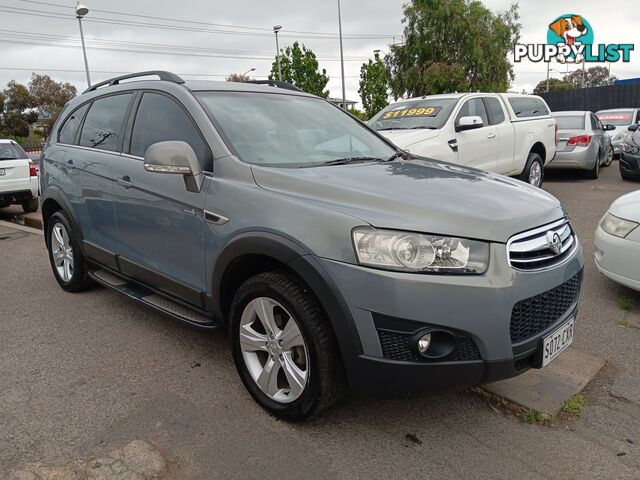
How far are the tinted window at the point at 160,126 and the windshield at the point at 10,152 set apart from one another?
843cm

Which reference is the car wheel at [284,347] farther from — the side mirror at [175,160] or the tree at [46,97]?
the tree at [46,97]

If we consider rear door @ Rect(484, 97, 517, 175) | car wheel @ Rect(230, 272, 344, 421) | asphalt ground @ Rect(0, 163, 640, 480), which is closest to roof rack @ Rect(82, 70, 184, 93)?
car wheel @ Rect(230, 272, 344, 421)

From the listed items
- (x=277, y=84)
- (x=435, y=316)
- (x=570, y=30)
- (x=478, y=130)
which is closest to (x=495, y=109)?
(x=478, y=130)

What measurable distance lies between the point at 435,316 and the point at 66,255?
3.91 metres

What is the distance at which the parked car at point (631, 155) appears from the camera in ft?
34.3

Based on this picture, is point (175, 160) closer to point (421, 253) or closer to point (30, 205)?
point (421, 253)

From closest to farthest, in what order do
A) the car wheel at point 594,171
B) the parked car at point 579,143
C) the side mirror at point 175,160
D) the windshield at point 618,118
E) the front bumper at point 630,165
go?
the side mirror at point 175,160 → the front bumper at point 630,165 → the parked car at point 579,143 → the car wheel at point 594,171 → the windshield at point 618,118

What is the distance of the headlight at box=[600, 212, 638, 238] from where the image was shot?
4195 millimetres

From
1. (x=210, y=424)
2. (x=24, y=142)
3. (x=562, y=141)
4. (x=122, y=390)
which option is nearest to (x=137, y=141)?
(x=122, y=390)

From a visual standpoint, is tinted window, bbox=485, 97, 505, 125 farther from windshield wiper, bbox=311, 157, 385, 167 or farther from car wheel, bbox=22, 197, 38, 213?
car wheel, bbox=22, 197, 38, 213

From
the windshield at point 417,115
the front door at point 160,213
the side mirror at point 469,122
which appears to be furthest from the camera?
the windshield at point 417,115

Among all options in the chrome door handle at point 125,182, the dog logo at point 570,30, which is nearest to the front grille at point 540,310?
the chrome door handle at point 125,182

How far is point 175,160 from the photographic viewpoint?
3021 millimetres

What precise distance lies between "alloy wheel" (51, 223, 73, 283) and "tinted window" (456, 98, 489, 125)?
5.46m
